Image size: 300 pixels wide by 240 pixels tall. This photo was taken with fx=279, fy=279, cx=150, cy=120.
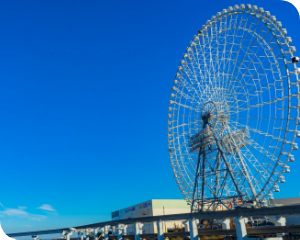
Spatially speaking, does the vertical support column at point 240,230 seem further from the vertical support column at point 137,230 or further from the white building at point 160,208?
the white building at point 160,208

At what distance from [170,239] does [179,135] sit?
583 inches

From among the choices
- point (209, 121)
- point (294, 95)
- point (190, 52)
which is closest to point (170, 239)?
point (209, 121)

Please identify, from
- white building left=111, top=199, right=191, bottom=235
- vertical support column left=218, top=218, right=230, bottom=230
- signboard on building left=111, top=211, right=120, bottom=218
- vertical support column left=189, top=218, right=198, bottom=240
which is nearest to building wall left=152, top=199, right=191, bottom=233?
white building left=111, top=199, right=191, bottom=235

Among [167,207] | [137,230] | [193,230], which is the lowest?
[193,230]

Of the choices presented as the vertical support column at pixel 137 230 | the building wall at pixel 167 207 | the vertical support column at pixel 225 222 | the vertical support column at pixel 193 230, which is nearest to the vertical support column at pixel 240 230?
the vertical support column at pixel 225 222

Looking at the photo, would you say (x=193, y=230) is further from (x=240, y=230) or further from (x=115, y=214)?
(x=115, y=214)

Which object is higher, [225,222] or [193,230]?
[225,222]

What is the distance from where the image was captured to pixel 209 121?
122 feet

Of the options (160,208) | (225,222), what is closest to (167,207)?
(160,208)

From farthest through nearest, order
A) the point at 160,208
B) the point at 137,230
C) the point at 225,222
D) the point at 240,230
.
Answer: the point at 160,208
the point at 137,230
the point at 225,222
the point at 240,230

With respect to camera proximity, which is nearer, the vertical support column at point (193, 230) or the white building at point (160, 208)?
the vertical support column at point (193, 230)

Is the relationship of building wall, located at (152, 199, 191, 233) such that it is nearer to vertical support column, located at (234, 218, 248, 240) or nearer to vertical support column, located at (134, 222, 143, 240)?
vertical support column, located at (134, 222, 143, 240)

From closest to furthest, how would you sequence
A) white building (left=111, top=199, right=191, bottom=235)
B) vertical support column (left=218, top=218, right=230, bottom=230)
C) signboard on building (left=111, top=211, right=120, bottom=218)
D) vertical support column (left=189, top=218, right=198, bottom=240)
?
vertical support column (left=218, top=218, right=230, bottom=230) < vertical support column (left=189, top=218, right=198, bottom=240) < white building (left=111, top=199, right=191, bottom=235) < signboard on building (left=111, top=211, right=120, bottom=218)

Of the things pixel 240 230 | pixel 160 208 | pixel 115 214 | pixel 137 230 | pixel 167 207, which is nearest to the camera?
pixel 240 230
